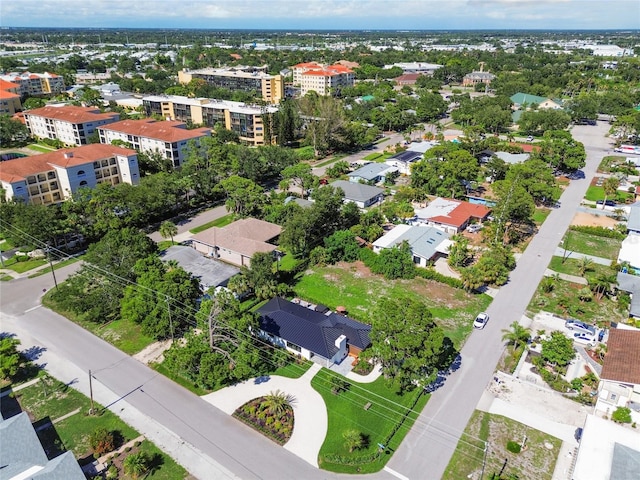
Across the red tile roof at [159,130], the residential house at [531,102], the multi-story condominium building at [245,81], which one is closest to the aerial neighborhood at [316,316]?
the red tile roof at [159,130]

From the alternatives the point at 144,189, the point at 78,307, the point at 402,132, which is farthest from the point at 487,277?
the point at 402,132

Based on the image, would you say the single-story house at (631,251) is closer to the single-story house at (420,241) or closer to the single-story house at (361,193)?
the single-story house at (420,241)

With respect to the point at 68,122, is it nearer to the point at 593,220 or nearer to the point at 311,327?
the point at 311,327

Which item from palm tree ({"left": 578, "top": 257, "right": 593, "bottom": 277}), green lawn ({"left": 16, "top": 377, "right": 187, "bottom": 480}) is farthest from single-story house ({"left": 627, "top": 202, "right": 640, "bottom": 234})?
green lawn ({"left": 16, "top": 377, "right": 187, "bottom": 480})

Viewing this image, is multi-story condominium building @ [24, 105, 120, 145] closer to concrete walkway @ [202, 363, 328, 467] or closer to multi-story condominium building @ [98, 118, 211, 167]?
multi-story condominium building @ [98, 118, 211, 167]

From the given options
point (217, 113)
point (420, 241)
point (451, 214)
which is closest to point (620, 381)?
point (420, 241)

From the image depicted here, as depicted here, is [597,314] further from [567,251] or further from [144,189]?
[144,189]

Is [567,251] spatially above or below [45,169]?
below
